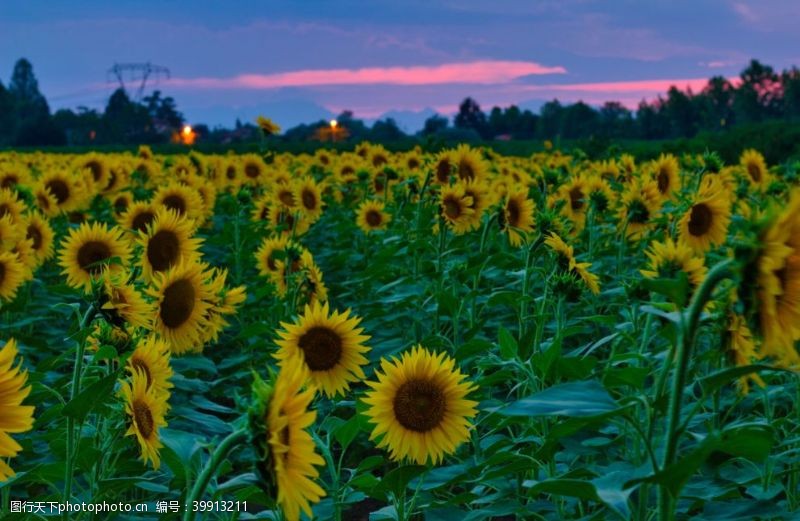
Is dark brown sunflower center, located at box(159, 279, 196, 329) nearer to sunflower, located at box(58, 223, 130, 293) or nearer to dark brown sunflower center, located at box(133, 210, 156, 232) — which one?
sunflower, located at box(58, 223, 130, 293)

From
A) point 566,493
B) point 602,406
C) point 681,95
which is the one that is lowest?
point 566,493

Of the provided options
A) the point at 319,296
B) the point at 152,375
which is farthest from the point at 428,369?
the point at 319,296

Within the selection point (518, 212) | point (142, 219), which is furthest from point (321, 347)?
point (518, 212)

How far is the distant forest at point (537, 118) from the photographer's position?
65.5 m

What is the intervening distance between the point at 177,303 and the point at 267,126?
718 centimetres

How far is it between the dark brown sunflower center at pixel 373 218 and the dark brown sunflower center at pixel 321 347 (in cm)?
474

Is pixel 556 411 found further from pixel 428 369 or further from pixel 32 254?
pixel 32 254

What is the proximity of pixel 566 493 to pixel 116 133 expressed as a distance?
60.3m

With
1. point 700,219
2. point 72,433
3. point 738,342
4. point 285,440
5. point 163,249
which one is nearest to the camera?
point 285,440

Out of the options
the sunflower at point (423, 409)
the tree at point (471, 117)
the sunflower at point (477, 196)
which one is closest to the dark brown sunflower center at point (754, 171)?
the sunflower at point (477, 196)

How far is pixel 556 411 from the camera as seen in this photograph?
6.00ft

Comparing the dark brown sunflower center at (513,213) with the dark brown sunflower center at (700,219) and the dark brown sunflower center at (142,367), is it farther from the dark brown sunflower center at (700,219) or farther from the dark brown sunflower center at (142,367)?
the dark brown sunflower center at (142,367)

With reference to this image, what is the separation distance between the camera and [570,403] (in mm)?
1886

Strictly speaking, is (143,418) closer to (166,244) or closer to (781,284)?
(781,284)
